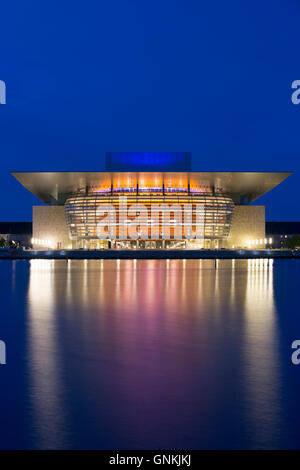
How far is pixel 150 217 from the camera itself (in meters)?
66.9

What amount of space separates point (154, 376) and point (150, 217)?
2434 inches

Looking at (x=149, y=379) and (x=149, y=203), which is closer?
(x=149, y=379)

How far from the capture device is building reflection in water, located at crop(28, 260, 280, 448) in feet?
12.0

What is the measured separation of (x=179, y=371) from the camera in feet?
17.7

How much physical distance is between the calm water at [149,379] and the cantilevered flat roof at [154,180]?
52273mm

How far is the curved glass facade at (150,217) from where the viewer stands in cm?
6656

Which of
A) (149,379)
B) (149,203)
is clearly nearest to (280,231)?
(149,203)

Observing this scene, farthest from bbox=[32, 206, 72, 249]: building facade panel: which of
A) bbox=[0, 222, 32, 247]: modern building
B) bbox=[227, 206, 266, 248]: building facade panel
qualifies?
bbox=[227, 206, 266, 248]: building facade panel
